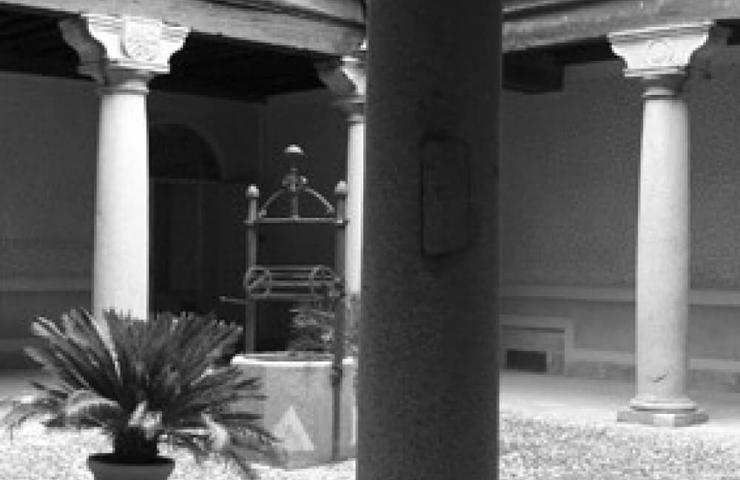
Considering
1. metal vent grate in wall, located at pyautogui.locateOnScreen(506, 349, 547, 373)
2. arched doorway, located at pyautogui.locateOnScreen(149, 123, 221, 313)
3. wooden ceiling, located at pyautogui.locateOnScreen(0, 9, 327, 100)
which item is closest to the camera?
wooden ceiling, located at pyautogui.locateOnScreen(0, 9, 327, 100)

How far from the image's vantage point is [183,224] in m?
16.1

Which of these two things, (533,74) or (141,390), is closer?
(141,390)

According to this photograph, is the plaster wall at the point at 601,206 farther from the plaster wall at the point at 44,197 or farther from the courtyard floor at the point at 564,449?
the plaster wall at the point at 44,197

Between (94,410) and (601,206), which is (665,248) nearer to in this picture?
(601,206)

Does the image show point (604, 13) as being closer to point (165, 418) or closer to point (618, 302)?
point (618, 302)

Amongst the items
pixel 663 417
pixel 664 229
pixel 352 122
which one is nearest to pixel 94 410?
pixel 663 417

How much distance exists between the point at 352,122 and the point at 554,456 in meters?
4.74

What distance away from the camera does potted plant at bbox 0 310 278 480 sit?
3.69m

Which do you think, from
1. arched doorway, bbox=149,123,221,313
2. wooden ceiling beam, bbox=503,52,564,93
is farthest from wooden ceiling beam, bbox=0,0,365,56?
arched doorway, bbox=149,123,221,313

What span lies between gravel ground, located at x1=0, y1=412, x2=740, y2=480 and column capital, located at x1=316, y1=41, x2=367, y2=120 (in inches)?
147

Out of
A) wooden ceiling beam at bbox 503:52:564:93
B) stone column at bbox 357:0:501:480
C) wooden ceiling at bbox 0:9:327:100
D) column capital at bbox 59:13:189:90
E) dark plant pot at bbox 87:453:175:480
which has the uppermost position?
wooden ceiling at bbox 0:9:327:100

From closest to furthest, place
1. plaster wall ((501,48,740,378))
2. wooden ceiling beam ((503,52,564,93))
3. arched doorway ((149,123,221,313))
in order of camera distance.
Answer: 1. plaster wall ((501,48,740,378))
2. wooden ceiling beam ((503,52,564,93))
3. arched doorway ((149,123,221,313))

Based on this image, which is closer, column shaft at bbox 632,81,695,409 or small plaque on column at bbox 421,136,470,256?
small plaque on column at bbox 421,136,470,256

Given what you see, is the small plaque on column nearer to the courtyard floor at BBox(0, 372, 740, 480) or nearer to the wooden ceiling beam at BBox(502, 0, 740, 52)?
the courtyard floor at BBox(0, 372, 740, 480)
